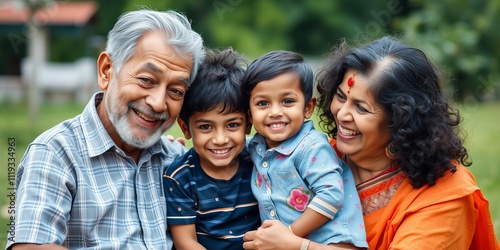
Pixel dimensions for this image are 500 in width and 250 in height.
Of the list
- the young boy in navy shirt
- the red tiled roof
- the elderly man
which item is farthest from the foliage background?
the elderly man

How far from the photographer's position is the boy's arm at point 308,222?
2844 millimetres

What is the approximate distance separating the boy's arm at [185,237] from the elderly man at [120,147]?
1.9 inches

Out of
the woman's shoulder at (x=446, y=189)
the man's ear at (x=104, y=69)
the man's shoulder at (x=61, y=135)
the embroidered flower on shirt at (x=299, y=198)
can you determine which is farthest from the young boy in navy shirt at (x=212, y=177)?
the woman's shoulder at (x=446, y=189)

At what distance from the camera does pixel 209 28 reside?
26.1 metres

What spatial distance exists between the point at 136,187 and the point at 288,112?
0.74 meters

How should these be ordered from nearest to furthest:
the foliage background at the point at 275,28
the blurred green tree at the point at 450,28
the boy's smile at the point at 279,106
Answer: the boy's smile at the point at 279,106 → the blurred green tree at the point at 450,28 → the foliage background at the point at 275,28

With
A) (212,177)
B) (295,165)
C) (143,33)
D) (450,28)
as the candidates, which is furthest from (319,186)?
(450,28)

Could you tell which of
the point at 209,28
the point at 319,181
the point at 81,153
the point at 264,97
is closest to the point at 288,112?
the point at 264,97

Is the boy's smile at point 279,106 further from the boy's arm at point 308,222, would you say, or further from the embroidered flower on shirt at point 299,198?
the boy's arm at point 308,222

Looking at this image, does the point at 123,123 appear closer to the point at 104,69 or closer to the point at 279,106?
the point at 104,69

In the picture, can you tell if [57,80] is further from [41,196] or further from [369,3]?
[41,196]

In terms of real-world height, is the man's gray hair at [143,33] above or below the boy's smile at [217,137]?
above

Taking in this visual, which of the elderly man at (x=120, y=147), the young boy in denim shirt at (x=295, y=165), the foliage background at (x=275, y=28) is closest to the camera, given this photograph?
the elderly man at (x=120, y=147)

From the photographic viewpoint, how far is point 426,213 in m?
2.84
